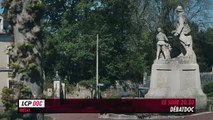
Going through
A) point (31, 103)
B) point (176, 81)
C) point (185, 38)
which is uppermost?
point (185, 38)

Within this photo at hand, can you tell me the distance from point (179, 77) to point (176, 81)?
374 millimetres

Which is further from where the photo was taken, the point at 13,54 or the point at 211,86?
the point at 211,86

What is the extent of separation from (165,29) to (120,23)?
9.72m

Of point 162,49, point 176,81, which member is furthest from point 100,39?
point 176,81

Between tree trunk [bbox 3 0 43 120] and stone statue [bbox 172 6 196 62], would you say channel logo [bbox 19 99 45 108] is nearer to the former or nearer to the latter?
tree trunk [bbox 3 0 43 120]

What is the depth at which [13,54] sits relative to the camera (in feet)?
21.6

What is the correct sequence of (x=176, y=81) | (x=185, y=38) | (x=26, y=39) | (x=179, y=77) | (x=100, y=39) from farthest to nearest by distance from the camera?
(x=100, y=39), (x=185, y=38), (x=176, y=81), (x=179, y=77), (x=26, y=39)

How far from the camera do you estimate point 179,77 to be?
41.3 m

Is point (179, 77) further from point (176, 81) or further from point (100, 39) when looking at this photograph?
point (100, 39)

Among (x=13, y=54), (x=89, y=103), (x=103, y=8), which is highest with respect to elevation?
(x=103, y=8)

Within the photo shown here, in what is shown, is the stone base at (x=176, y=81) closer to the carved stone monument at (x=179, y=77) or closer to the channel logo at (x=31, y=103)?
the carved stone monument at (x=179, y=77)

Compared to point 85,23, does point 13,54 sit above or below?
below

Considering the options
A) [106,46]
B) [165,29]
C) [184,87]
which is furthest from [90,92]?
[184,87]

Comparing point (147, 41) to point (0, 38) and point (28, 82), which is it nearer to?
point (0, 38)
